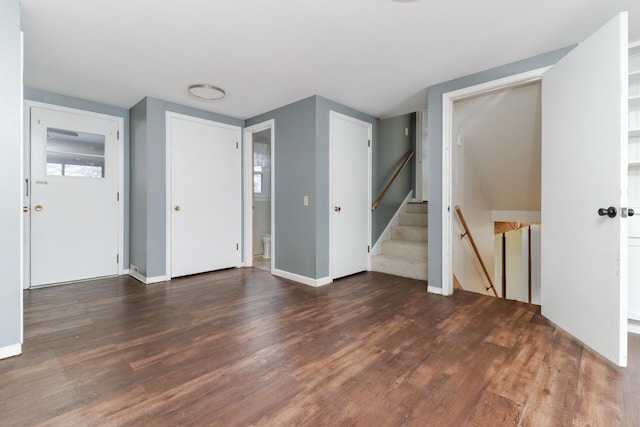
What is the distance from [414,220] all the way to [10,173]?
181 inches

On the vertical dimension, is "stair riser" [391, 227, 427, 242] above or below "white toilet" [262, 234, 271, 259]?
above

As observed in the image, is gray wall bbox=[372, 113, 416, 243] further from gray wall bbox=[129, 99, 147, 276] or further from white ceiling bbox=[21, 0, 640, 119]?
gray wall bbox=[129, 99, 147, 276]

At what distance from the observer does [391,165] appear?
4.91 m

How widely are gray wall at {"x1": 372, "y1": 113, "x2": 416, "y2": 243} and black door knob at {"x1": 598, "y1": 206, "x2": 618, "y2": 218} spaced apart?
9.04ft

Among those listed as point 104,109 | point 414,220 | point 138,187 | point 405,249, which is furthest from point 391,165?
point 104,109

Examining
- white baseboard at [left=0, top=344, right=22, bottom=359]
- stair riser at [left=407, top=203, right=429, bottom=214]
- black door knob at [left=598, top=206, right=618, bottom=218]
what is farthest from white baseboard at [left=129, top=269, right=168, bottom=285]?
black door knob at [left=598, top=206, right=618, bottom=218]

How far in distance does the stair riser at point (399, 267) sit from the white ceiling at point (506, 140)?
5.12 feet

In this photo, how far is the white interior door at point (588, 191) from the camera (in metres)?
1.74

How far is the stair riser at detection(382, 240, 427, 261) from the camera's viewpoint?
4.10 meters

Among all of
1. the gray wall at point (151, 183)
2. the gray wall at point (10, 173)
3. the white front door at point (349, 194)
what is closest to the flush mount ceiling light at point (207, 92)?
the gray wall at point (151, 183)

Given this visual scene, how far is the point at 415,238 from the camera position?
4.48 metres

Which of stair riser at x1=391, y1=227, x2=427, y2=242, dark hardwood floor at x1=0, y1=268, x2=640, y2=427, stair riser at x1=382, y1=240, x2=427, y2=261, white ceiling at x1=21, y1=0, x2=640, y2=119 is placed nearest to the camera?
dark hardwood floor at x1=0, y1=268, x2=640, y2=427

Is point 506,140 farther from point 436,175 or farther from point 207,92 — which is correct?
point 207,92

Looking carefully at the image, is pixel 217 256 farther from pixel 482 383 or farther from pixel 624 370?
pixel 624 370
